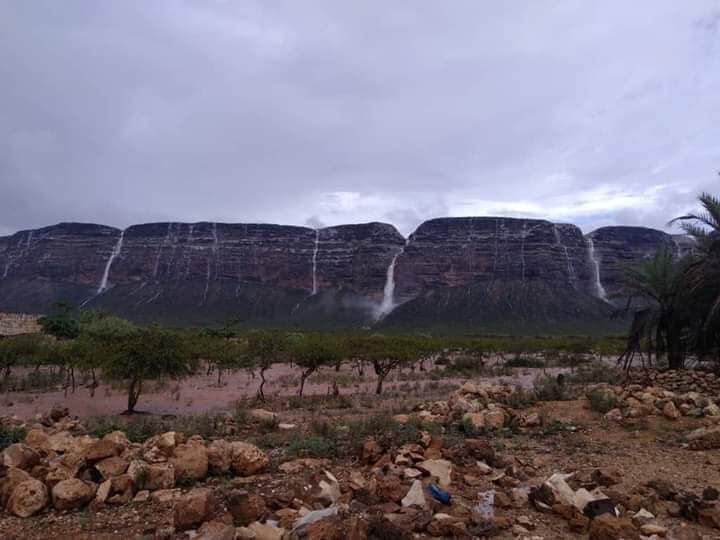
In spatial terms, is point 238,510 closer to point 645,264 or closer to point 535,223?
point 645,264

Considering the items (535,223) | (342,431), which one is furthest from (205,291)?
(342,431)

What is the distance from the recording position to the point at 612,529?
5188 millimetres

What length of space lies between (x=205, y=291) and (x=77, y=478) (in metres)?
99.5

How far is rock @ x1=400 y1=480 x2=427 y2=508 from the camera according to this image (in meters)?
5.95

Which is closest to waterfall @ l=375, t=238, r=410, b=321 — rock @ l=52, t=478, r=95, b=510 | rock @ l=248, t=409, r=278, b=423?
rock @ l=248, t=409, r=278, b=423

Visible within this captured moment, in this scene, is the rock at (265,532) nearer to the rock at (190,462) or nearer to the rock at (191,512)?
the rock at (191,512)

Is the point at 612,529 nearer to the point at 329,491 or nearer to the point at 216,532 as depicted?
the point at 329,491

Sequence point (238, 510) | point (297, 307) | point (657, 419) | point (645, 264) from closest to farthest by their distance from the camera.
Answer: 1. point (238, 510)
2. point (657, 419)
3. point (645, 264)
4. point (297, 307)

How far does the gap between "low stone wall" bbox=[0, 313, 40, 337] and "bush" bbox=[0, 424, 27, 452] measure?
36106mm

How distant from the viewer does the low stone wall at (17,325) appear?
136ft

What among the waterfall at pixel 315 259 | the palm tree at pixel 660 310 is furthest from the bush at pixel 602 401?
the waterfall at pixel 315 259

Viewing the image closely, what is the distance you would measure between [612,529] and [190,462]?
17.7ft

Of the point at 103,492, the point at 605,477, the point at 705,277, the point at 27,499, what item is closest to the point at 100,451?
the point at 103,492

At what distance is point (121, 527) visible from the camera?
5.77 metres
